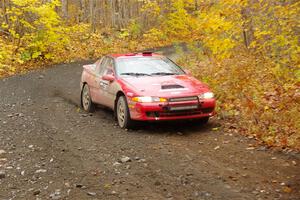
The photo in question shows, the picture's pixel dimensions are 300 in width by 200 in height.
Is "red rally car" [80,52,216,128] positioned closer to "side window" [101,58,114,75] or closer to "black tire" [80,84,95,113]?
"side window" [101,58,114,75]

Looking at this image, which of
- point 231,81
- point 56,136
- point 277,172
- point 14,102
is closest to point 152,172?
point 277,172

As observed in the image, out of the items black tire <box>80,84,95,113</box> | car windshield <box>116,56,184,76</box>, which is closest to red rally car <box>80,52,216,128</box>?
car windshield <box>116,56,184,76</box>

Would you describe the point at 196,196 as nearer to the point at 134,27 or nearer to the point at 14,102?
the point at 14,102

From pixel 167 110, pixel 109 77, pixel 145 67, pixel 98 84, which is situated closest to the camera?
pixel 167 110

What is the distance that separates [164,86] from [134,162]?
2.56 metres

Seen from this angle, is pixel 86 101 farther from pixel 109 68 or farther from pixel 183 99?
pixel 183 99

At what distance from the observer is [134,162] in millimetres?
7309

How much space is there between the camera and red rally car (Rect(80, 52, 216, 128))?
9.08 metres

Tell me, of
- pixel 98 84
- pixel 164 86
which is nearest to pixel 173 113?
pixel 164 86

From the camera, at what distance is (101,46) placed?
2908cm

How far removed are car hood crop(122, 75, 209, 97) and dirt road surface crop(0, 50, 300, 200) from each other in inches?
32.7

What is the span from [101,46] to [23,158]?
71.1 feet

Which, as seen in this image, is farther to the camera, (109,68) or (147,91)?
(109,68)

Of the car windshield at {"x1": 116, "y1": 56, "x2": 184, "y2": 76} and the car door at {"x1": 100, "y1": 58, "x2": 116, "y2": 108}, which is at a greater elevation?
the car windshield at {"x1": 116, "y1": 56, "x2": 184, "y2": 76}
